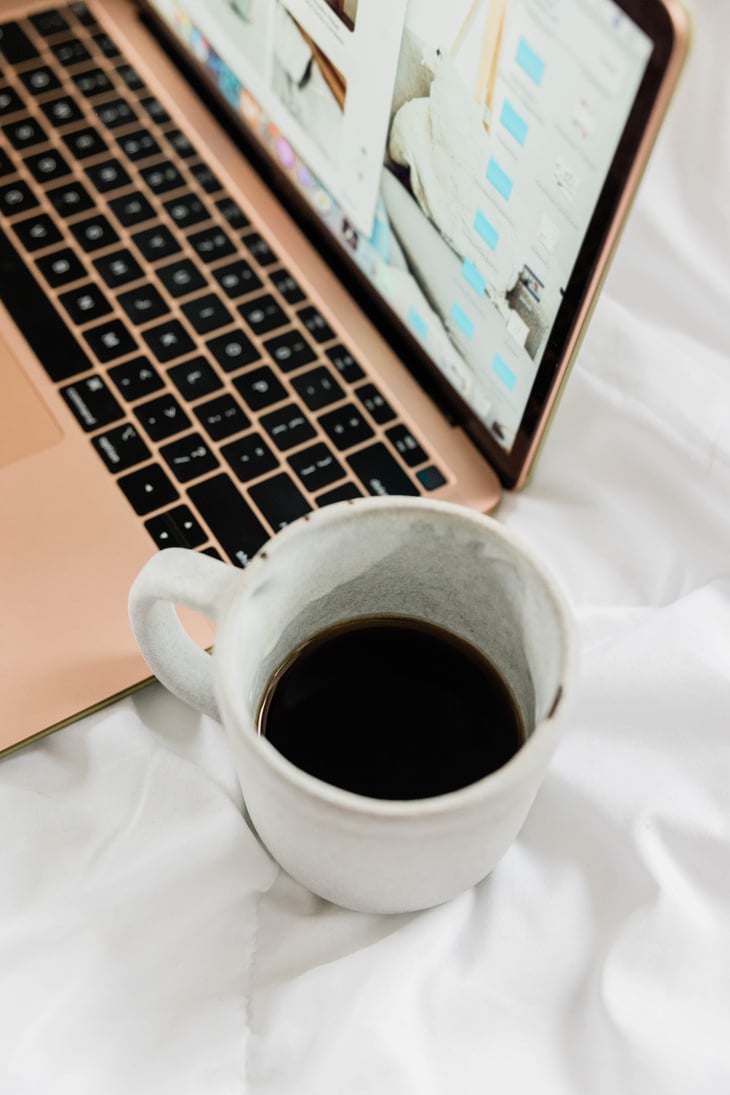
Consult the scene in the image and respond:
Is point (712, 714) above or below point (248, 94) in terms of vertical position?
below

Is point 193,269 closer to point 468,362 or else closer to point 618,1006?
point 468,362

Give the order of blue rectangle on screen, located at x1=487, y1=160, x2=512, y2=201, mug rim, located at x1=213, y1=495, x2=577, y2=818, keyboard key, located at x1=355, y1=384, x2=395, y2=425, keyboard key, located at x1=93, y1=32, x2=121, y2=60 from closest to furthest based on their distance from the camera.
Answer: mug rim, located at x1=213, y1=495, x2=577, y2=818
blue rectangle on screen, located at x1=487, y1=160, x2=512, y2=201
keyboard key, located at x1=355, y1=384, x2=395, y2=425
keyboard key, located at x1=93, y1=32, x2=121, y2=60

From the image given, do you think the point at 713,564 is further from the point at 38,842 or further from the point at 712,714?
the point at 38,842

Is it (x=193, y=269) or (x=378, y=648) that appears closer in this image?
(x=378, y=648)

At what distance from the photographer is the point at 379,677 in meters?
0.41

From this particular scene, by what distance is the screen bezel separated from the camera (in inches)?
12.8

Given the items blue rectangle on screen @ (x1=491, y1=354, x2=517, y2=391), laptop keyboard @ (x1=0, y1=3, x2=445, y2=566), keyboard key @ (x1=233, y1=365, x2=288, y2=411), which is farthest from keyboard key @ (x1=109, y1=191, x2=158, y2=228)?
blue rectangle on screen @ (x1=491, y1=354, x2=517, y2=391)

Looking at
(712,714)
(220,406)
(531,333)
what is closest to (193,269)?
(220,406)

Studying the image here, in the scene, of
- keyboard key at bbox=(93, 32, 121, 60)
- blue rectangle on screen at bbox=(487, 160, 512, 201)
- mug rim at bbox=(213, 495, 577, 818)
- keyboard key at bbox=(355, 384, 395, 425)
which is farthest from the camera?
keyboard key at bbox=(93, 32, 121, 60)

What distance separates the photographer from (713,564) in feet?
1.63

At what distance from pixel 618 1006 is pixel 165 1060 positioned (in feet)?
0.51

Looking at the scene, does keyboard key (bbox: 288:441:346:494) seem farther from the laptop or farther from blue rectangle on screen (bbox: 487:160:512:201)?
blue rectangle on screen (bbox: 487:160:512:201)

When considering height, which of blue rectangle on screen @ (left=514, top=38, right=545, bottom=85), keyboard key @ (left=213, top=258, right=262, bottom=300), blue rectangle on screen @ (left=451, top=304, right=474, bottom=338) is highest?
blue rectangle on screen @ (left=514, top=38, right=545, bottom=85)

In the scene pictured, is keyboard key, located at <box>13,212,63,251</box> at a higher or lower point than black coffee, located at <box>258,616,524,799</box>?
higher
